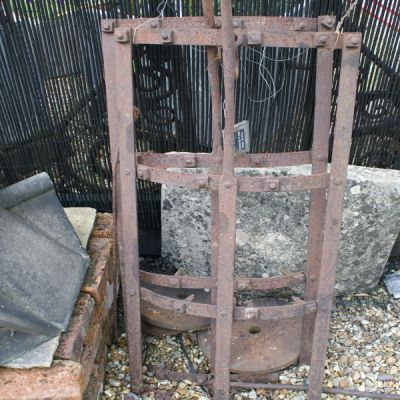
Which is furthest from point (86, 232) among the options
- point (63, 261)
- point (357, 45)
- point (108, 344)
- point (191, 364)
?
point (357, 45)

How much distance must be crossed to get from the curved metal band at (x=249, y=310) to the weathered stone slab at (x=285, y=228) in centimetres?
41

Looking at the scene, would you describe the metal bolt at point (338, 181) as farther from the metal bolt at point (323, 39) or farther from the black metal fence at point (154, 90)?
the black metal fence at point (154, 90)

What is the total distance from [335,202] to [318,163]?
0.19m

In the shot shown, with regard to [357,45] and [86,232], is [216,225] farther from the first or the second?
[357,45]

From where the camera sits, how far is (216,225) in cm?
209

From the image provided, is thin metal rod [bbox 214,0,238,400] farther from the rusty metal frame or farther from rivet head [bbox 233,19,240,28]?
rivet head [bbox 233,19,240,28]

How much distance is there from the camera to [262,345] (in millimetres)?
2395

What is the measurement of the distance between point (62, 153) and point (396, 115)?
63.6 inches

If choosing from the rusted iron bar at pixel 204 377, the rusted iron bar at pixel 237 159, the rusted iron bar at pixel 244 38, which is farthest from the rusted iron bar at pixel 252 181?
the rusted iron bar at pixel 204 377

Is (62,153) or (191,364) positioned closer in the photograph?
(191,364)

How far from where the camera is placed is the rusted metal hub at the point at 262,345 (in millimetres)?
2316

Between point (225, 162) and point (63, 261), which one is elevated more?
point (225, 162)

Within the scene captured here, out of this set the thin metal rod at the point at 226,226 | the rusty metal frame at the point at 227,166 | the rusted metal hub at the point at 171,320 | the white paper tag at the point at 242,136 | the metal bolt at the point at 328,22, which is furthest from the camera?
the rusted metal hub at the point at 171,320

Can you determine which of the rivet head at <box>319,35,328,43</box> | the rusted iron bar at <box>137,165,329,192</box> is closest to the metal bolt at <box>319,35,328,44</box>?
the rivet head at <box>319,35,328,43</box>
